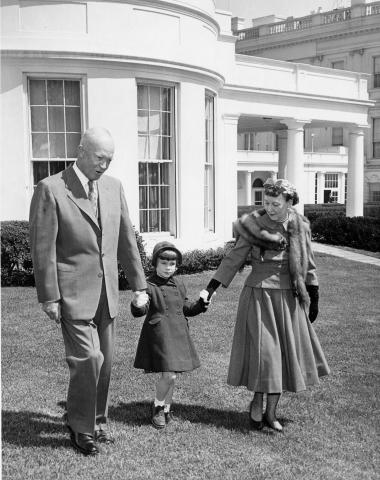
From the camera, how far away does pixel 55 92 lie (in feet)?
39.5

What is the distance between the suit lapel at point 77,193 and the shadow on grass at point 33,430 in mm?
1596

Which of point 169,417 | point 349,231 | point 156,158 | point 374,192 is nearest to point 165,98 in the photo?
point 156,158

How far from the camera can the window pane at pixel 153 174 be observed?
1299 cm

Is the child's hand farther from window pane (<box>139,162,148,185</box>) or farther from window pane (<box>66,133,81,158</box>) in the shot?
window pane (<box>139,162,148,185</box>)

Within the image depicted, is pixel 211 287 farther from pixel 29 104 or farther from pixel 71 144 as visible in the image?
pixel 29 104

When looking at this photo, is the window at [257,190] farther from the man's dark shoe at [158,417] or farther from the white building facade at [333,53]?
the man's dark shoe at [158,417]

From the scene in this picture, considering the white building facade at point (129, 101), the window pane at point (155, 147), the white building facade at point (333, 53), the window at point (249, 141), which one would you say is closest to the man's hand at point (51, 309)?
the white building facade at point (129, 101)

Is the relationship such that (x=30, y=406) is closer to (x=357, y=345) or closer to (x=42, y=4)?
(x=357, y=345)

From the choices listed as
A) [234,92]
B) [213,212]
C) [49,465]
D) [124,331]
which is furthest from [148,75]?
[49,465]

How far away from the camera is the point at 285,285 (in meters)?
5.13

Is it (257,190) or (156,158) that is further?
(257,190)

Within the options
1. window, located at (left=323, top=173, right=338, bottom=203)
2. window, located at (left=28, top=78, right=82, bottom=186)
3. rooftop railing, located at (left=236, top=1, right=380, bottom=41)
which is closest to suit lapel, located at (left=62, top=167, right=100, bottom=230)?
window, located at (left=28, top=78, right=82, bottom=186)

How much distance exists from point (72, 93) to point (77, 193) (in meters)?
8.04

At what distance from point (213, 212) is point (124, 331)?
6452 mm
